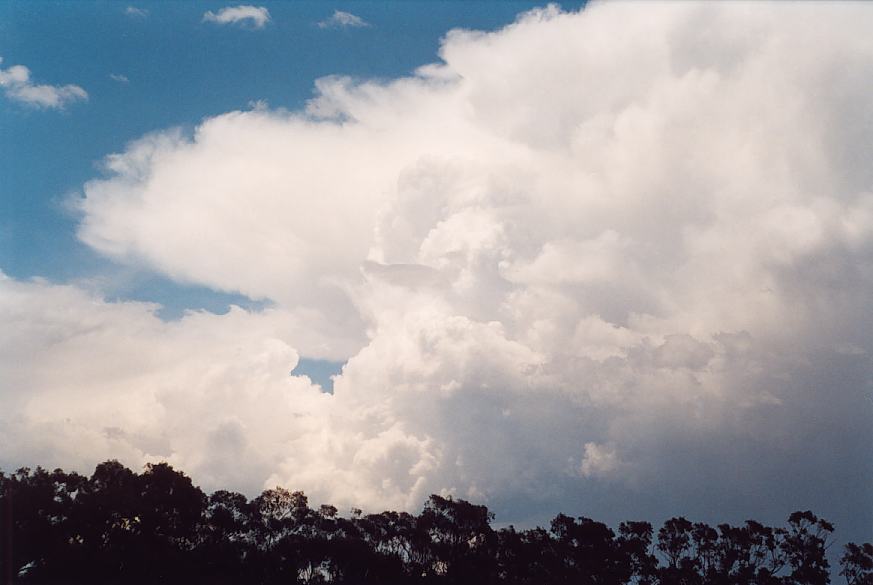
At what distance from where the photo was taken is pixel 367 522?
4609 inches

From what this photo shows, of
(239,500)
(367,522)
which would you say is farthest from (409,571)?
(239,500)

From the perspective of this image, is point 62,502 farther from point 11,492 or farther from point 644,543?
point 644,543

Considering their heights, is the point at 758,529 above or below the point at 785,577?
above

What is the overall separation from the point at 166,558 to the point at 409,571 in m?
36.5

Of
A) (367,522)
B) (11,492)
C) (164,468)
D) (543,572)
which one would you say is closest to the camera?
(11,492)

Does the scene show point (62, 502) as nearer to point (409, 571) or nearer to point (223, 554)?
point (223, 554)

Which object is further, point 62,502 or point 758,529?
point 758,529

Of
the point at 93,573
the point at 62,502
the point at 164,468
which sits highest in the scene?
the point at 164,468

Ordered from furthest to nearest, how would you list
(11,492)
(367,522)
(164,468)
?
(367,522) < (164,468) < (11,492)

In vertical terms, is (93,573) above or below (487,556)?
below

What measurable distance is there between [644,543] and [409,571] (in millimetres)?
36204

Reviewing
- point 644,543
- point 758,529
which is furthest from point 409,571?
point 758,529

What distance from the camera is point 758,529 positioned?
358 feet

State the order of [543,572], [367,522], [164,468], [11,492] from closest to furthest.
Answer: [11,492] < [164,468] < [543,572] < [367,522]
